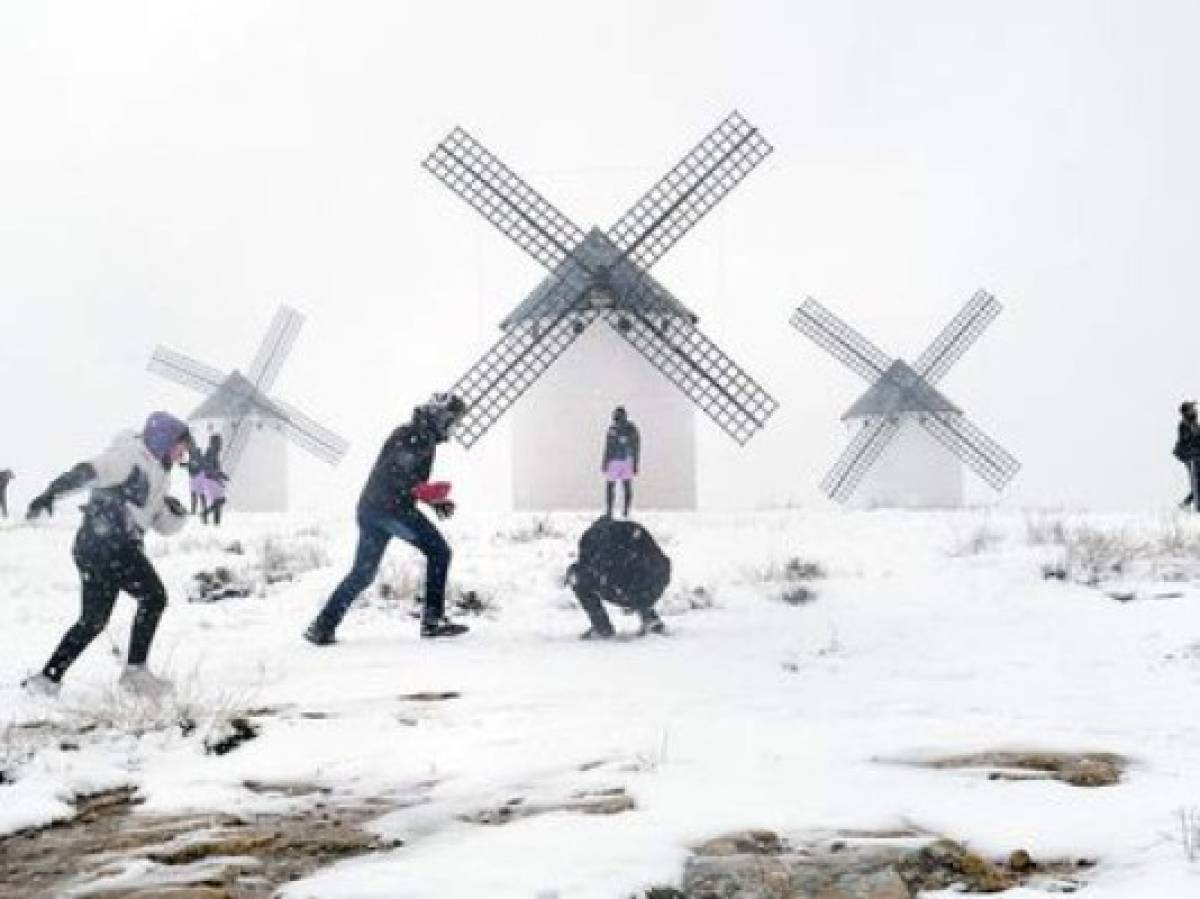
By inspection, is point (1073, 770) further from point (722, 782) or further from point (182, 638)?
point (182, 638)

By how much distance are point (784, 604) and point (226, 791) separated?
5967 mm

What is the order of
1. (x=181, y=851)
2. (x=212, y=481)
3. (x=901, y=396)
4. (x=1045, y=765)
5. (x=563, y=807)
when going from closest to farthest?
1. (x=181, y=851)
2. (x=563, y=807)
3. (x=1045, y=765)
4. (x=212, y=481)
5. (x=901, y=396)

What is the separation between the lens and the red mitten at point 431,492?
27.5ft

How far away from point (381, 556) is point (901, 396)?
23.7 metres

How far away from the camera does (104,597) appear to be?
6254 millimetres

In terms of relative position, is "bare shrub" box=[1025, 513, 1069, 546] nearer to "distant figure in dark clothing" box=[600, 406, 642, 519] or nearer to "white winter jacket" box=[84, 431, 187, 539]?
"distant figure in dark clothing" box=[600, 406, 642, 519]

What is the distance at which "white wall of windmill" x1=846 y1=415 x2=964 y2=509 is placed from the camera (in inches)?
1165

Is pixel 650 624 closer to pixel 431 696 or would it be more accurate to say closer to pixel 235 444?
pixel 431 696

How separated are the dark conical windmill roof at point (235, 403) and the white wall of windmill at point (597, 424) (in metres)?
13.3

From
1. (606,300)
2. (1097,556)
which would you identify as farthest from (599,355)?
(1097,556)

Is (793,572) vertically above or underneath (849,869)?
above

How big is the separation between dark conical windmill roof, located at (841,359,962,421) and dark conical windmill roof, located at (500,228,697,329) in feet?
30.6

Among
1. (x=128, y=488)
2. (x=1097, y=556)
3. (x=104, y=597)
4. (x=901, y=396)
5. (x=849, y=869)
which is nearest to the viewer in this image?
A: (x=849, y=869)

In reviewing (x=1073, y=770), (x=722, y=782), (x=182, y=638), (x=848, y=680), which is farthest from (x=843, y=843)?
Result: (x=182, y=638)
